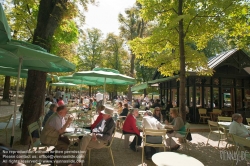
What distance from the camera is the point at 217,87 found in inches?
445

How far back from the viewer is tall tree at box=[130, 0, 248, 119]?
621cm

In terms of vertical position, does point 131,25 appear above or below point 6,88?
above

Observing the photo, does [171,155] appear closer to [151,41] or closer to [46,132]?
[46,132]

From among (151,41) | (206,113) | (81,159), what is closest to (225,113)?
(206,113)

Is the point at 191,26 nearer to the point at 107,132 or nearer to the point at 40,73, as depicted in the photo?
the point at 107,132

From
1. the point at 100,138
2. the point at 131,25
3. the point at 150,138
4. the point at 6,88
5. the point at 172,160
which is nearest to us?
the point at 172,160

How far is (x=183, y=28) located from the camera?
7.12 metres

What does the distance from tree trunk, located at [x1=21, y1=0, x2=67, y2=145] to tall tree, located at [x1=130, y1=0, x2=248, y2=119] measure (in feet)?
11.1

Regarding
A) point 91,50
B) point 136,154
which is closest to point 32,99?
point 136,154

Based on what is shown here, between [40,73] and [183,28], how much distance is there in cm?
610

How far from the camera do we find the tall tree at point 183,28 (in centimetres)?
621

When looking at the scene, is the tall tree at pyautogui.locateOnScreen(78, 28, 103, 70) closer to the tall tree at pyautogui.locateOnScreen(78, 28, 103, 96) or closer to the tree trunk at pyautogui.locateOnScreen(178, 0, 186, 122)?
the tall tree at pyautogui.locateOnScreen(78, 28, 103, 96)

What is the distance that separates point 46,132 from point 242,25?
25.9 ft

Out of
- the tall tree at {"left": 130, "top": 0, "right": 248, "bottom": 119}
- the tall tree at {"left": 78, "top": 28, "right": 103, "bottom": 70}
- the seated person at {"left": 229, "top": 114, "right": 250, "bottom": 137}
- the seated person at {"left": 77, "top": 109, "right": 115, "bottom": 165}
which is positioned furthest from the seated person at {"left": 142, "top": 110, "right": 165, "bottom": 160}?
the tall tree at {"left": 78, "top": 28, "right": 103, "bottom": 70}
